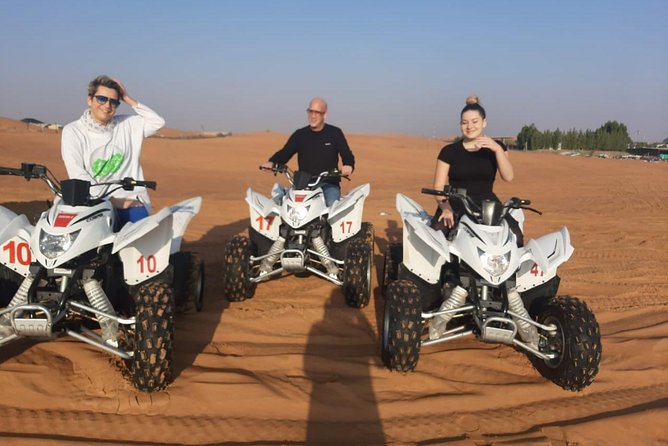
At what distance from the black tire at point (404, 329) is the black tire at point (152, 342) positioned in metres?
1.42

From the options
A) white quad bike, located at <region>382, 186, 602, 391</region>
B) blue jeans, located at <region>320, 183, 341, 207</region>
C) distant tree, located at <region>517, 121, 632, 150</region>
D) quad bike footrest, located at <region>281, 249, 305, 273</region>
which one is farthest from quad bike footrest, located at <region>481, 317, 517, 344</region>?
distant tree, located at <region>517, 121, 632, 150</region>

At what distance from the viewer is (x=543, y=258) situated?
152 inches

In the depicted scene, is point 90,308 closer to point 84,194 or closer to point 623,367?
point 84,194

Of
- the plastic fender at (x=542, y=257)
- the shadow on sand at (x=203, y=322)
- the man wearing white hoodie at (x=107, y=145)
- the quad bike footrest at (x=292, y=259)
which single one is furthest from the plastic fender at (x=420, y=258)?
the man wearing white hoodie at (x=107, y=145)

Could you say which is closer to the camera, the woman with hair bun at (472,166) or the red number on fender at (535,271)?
the red number on fender at (535,271)

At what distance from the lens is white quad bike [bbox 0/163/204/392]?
3.23 meters

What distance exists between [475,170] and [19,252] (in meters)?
3.57

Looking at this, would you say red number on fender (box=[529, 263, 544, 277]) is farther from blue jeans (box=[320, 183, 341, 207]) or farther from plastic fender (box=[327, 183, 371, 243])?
blue jeans (box=[320, 183, 341, 207])

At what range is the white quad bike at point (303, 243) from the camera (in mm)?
5211

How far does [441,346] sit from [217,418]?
196 cm

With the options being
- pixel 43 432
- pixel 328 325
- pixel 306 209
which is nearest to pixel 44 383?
pixel 43 432

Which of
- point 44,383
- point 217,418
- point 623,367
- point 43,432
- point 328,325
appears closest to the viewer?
point 43,432

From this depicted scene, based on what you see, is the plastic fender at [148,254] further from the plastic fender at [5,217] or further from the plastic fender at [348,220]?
the plastic fender at [348,220]

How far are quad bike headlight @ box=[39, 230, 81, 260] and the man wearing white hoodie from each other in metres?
0.79
